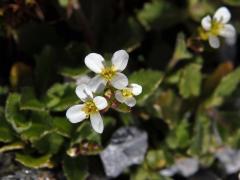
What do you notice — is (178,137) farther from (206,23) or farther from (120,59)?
(120,59)

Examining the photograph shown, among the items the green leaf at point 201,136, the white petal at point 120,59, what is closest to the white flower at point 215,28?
the green leaf at point 201,136

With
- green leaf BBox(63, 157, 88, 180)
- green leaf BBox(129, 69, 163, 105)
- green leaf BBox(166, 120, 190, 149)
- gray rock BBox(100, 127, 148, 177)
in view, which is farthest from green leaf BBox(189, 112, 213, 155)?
green leaf BBox(63, 157, 88, 180)

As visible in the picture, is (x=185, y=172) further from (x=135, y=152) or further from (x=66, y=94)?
(x=66, y=94)

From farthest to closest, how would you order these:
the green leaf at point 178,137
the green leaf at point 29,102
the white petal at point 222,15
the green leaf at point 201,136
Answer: the green leaf at point 178,137, the green leaf at point 201,136, the white petal at point 222,15, the green leaf at point 29,102

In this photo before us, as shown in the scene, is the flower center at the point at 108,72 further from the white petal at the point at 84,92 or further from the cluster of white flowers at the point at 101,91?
the white petal at the point at 84,92

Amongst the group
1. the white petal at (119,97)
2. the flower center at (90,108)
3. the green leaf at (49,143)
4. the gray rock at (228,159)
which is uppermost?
the white petal at (119,97)
